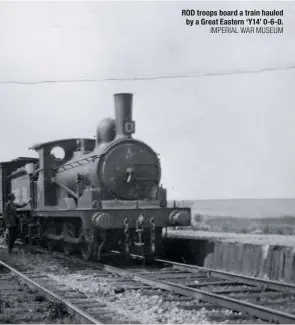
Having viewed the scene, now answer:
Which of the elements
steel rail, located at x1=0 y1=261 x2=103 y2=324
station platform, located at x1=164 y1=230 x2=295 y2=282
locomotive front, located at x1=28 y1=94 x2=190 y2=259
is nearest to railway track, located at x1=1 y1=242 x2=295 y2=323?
station platform, located at x1=164 y1=230 x2=295 y2=282

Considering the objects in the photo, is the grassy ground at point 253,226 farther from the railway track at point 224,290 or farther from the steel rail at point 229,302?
the steel rail at point 229,302

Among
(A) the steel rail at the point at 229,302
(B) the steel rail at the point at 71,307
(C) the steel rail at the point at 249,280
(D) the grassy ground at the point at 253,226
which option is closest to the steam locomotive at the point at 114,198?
(C) the steel rail at the point at 249,280

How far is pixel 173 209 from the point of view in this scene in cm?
1080

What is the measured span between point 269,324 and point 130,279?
3.69m

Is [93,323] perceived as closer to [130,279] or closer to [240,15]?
[130,279]

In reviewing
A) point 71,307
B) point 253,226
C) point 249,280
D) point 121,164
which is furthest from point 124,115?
point 253,226

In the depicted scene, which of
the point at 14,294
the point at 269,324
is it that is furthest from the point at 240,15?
the point at 14,294

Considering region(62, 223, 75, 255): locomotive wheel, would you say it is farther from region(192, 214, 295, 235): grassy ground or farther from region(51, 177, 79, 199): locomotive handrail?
region(192, 214, 295, 235): grassy ground

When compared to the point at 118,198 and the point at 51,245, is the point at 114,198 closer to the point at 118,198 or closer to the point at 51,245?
the point at 118,198

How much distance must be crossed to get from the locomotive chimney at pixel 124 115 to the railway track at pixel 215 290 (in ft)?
9.67

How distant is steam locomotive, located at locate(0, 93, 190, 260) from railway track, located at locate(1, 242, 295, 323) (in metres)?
0.73

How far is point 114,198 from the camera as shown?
36.4 ft

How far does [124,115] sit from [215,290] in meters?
4.79

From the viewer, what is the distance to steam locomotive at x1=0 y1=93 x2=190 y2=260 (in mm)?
10352
